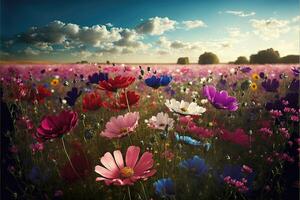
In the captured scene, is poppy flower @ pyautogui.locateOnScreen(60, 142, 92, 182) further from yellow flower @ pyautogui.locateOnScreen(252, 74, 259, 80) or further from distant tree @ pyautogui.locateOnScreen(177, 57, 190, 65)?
yellow flower @ pyautogui.locateOnScreen(252, 74, 259, 80)

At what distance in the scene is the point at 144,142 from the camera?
2355mm

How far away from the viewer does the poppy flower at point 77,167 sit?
2035 mm

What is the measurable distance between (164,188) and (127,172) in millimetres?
275

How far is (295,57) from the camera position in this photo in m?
3.49

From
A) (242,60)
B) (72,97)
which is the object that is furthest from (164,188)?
(242,60)

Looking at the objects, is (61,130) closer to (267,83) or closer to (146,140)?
(146,140)

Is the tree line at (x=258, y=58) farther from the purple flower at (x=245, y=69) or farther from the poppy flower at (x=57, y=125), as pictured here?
the poppy flower at (x=57, y=125)

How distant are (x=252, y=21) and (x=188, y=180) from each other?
51.7 inches

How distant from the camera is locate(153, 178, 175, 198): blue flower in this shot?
5.79 ft

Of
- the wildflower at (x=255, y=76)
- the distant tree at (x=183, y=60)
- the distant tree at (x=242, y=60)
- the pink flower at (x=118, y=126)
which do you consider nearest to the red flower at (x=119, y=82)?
the pink flower at (x=118, y=126)

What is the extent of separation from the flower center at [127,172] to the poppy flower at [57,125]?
28cm

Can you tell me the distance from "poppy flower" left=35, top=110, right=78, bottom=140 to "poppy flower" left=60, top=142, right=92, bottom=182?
335 millimetres

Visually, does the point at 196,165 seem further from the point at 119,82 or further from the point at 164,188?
the point at 119,82

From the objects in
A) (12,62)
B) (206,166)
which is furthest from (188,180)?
(12,62)
